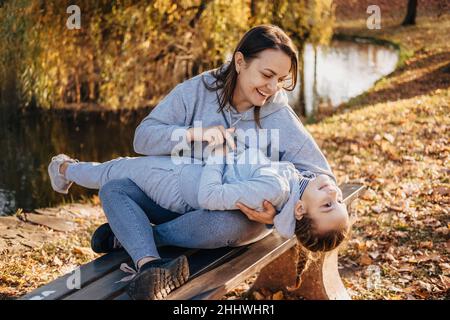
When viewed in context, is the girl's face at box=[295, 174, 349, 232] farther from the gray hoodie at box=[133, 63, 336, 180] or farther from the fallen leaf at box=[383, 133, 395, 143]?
the fallen leaf at box=[383, 133, 395, 143]

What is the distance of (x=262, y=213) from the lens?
2.55 meters

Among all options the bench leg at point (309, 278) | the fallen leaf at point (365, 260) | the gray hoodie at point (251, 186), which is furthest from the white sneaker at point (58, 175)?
the fallen leaf at point (365, 260)

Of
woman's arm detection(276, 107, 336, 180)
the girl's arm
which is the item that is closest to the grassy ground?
→ woman's arm detection(276, 107, 336, 180)

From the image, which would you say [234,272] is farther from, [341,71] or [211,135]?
[341,71]

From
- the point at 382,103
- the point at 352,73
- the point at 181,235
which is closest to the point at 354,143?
the point at 382,103

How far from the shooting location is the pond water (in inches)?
262

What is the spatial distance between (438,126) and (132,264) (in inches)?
183

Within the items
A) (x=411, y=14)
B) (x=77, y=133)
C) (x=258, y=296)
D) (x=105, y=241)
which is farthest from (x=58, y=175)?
(x=411, y=14)

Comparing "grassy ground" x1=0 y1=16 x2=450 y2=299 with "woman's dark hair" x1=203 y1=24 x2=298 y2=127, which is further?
"grassy ground" x1=0 y1=16 x2=450 y2=299

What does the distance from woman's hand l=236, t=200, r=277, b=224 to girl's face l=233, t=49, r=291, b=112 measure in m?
0.57

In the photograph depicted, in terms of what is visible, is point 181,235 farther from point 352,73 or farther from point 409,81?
point 352,73

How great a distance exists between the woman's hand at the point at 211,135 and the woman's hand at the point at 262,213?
0.35 m

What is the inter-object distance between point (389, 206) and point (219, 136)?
2205 mm

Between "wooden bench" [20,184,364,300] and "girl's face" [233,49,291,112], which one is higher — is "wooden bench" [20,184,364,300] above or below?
below
